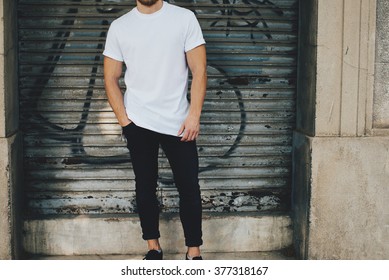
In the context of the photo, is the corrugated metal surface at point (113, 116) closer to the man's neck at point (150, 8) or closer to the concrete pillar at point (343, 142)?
the concrete pillar at point (343, 142)

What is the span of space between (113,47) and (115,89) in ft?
0.93

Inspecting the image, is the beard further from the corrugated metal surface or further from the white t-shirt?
the corrugated metal surface

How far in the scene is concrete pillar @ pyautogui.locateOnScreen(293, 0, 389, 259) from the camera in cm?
527

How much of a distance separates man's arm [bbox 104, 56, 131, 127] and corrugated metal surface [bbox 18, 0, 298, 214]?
2.84 feet

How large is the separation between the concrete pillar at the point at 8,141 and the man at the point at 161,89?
90cm

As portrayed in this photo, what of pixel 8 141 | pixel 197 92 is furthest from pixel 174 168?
pixel 8 141

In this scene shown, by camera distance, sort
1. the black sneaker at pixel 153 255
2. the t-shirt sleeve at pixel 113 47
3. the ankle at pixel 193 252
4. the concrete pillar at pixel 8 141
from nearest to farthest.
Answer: the t-shirt sleeve at pixel 113 47 → the ankle at pixel 193 252 → the black sneaker at pixel 153 255 → the concrete pillar at pixel 8 141

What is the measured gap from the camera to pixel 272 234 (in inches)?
225

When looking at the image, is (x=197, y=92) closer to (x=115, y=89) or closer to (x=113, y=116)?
(x=115, y=89)

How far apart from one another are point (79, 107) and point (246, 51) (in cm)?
143

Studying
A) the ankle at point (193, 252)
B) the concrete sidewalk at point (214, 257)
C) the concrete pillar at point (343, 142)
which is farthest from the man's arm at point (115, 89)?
the concrete pillar at point (343, 142)

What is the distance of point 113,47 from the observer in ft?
15.5

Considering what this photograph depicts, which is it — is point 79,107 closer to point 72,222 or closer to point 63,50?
point 63,50

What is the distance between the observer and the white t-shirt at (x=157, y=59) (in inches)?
180
